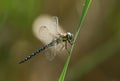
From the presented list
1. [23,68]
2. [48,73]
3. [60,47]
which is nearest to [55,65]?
[48,73]

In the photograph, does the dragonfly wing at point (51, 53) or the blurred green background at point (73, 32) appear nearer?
the dragonfly wing at point (51, 53)

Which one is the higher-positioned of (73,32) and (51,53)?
(51,53)

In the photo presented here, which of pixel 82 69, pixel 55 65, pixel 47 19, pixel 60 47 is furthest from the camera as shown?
pixel 55 65

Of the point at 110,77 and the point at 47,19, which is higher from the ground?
the point at 47,19

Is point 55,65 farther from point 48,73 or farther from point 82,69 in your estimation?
point 82,69

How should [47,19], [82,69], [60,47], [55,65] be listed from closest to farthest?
1. [60,47]
2. [82,69]
3. [47,19]
4. [55,65]

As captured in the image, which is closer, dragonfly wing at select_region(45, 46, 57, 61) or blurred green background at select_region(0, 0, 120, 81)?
dragonfly wing at select_region(45, 46, 57, 61)

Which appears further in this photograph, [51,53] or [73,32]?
[73,32]

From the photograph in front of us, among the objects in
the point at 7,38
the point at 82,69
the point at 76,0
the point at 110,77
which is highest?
the point at 76,0
